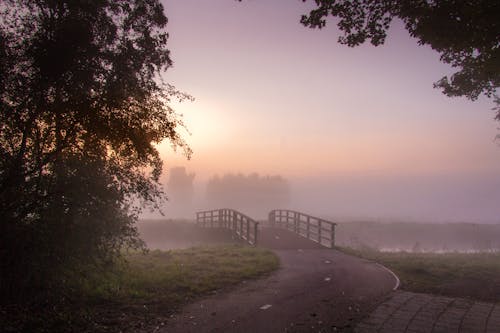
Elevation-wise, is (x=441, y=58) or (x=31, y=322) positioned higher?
(x=441, y=58)

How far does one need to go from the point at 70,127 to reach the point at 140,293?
4245 millimetres

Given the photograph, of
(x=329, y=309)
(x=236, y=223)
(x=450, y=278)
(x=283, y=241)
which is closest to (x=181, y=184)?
(x=236, y=223)

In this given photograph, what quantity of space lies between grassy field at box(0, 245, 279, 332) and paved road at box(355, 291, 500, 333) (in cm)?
417

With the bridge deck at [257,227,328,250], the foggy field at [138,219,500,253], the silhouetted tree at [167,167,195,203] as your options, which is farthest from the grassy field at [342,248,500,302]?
the silhouetted tree at [167,167,195,203]

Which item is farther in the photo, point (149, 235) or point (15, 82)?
point (149, 235)

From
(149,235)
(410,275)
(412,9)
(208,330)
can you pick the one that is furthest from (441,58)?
(149,235)

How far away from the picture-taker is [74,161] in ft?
25.2

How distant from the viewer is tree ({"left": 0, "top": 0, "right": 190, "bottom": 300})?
6.93 meters

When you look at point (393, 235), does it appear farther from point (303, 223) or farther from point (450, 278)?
point (450, 278)

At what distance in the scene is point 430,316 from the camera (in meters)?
7.07

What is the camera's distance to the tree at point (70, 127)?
6930mm

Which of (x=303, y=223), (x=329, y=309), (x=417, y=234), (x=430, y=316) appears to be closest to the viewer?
(x=430, y=316)

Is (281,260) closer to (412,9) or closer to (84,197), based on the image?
(84,197)

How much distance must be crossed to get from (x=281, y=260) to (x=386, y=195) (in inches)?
7243
